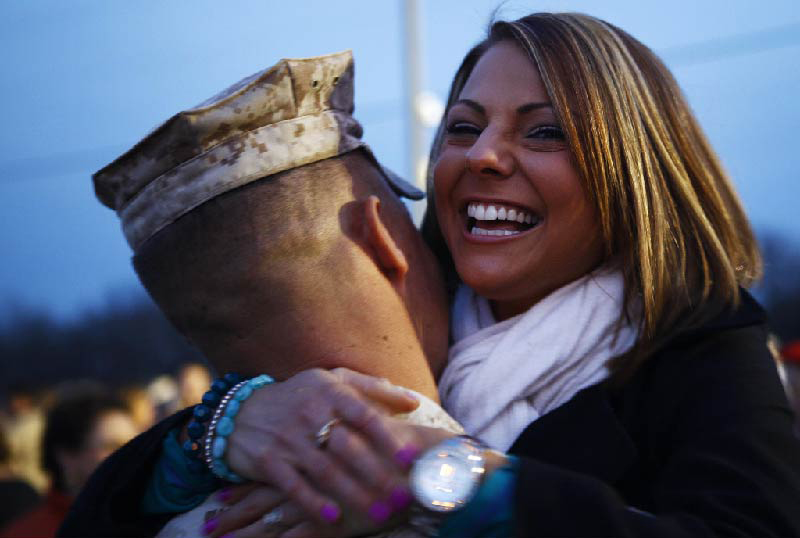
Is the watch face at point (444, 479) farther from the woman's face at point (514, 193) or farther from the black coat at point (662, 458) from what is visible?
the woman's face at point (514, 193)

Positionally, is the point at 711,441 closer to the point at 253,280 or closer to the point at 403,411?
the point at 403,411

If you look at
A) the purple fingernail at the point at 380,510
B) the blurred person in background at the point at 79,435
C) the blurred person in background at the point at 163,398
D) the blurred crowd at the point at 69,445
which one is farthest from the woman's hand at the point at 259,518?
the blurred person in background at the point at 163,398

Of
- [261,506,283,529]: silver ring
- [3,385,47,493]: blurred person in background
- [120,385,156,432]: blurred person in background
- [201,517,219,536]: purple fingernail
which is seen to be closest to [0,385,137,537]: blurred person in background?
[120,385,156,432]: blurred person in background

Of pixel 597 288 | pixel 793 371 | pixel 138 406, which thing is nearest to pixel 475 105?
pixel 597 288

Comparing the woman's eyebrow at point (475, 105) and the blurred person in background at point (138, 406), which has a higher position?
the woman's eyebrow at point (475, 105)

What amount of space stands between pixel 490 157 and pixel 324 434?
0.79m

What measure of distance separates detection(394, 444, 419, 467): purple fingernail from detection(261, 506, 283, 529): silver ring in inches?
12.0

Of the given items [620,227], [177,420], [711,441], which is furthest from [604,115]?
[177,420]

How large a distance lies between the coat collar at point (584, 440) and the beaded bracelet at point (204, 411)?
626 millimetres

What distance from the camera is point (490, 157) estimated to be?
219cm

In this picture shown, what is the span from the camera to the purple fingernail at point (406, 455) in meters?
1.67

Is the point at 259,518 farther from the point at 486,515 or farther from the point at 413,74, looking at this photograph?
the point at 413,74

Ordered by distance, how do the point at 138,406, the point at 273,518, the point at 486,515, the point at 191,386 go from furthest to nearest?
1. the point at 191,386
2. the point at 138,406
3. the point at 273,518
4. the point at 486,515

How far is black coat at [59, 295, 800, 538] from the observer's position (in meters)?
1.61
